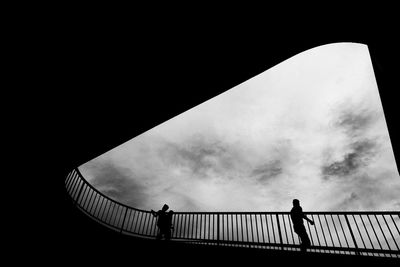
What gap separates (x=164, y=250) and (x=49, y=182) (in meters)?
5.76

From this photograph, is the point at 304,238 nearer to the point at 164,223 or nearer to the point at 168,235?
the point at 168,235

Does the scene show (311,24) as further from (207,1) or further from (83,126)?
(83,126)

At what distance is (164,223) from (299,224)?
278 inches

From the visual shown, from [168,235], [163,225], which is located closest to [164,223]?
[163,225]

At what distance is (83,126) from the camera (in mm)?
3754

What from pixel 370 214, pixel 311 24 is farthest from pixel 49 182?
pixel 370 214

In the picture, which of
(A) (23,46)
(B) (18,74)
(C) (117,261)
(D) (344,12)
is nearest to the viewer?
(D) (344,12)

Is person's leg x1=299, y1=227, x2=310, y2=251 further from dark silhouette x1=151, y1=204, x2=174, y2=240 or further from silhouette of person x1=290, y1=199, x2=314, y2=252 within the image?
dark silhouette x1=151, y1=204, x2=174, y2=240

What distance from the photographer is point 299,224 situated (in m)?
7.70

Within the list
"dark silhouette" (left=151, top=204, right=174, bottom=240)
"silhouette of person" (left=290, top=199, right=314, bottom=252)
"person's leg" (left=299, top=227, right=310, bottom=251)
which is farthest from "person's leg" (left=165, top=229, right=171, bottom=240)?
"person's leg" (left=299, top=227, right=310, bottom=251)

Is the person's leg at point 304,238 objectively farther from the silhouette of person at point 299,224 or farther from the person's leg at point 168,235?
the person's leg at point 168,235

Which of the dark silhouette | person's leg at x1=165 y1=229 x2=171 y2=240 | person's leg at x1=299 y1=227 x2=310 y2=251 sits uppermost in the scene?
the dark silhouette

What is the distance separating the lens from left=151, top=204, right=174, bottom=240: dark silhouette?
1094 centimetres

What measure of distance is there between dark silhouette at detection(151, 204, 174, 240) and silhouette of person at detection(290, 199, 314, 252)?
6596 millimetres
